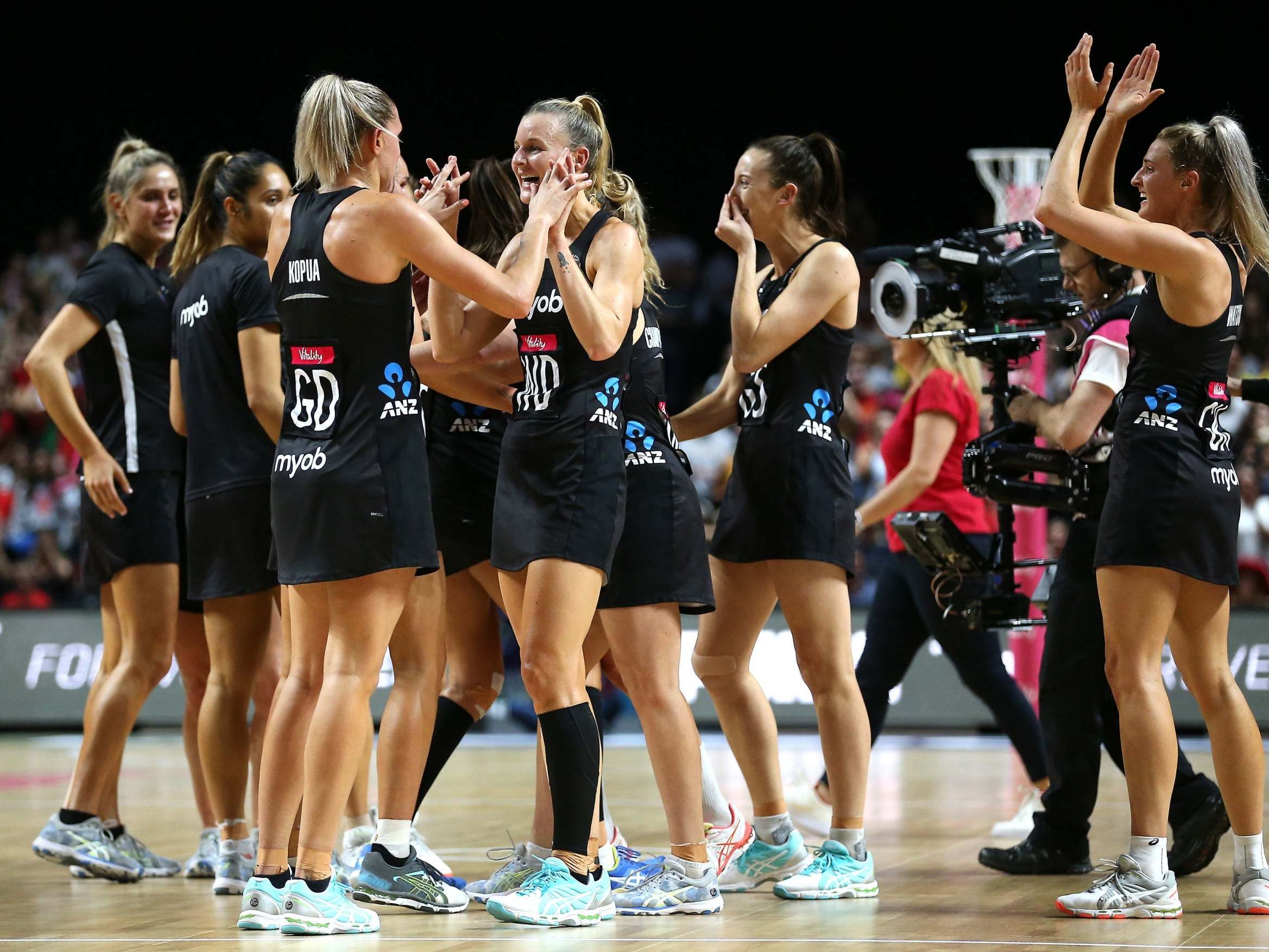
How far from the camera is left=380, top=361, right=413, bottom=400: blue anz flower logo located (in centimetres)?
371

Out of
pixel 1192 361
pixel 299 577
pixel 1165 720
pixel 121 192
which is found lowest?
pixel 1165 720

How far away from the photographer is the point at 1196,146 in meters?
4.01

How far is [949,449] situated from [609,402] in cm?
214

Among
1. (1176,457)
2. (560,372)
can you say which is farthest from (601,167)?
(1176,457)

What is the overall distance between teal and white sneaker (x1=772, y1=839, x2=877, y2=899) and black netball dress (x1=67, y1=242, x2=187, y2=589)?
224 cm

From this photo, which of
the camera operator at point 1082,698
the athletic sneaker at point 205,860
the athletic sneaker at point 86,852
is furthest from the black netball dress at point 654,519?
the athletic sneaker at point 86,852

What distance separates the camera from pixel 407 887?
4047 mm

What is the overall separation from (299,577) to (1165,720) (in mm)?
2164

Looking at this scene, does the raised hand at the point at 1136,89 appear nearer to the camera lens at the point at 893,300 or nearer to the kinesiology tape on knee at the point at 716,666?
the camera lens at the point at 893,300

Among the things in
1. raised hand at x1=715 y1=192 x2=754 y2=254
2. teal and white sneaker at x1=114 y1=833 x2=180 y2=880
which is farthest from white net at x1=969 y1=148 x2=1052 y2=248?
teal and white sneaker at x1=114 y1=833 x2=180 y2=880

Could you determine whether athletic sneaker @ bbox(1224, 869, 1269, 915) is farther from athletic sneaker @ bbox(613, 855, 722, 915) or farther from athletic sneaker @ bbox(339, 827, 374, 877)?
athletic sneaker @ bbox(339, 827, 374, 877)

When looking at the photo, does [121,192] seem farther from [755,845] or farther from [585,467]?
[755,845]

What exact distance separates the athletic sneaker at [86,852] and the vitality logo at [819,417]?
2465 mm

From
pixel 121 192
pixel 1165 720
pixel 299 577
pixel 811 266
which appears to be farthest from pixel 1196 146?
pixel 121 192
